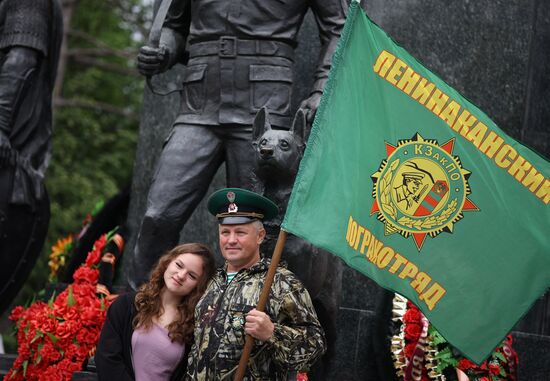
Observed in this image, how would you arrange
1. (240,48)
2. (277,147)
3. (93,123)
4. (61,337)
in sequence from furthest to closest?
(93,123)
(61,337)
(240,48)
(277,147)

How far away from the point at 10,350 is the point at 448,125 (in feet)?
51.9

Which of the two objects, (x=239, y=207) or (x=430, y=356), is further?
(x=430, y=356)

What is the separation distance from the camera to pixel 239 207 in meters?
6.06

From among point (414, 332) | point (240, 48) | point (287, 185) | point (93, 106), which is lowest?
point (414, 332)

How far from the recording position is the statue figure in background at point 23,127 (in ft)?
32.1

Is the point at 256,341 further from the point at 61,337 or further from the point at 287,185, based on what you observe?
the point at 61,337

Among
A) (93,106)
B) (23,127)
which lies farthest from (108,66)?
(23,127)

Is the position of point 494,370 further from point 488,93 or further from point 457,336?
point 488,93

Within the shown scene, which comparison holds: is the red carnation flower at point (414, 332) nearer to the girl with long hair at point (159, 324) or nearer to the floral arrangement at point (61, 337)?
the floral arrangement at point (61, 337)

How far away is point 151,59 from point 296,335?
2.82 metres

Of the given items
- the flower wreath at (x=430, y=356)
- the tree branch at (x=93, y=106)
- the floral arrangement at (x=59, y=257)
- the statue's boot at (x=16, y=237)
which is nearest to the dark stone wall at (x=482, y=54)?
the statue's boot at (x=16, y=237)

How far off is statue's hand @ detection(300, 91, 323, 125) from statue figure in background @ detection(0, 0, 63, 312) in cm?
321

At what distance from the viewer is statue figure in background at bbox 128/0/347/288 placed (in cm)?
768

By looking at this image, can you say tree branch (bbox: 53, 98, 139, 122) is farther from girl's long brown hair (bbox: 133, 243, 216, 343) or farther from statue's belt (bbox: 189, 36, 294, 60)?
girl's long brown hair (bbox: 133, 243, 216, 343)
